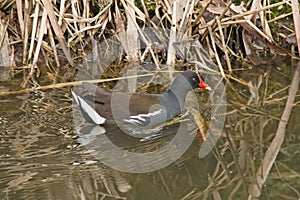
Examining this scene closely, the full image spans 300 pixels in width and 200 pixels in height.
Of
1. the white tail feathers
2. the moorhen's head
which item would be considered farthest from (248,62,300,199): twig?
the white tail feathers

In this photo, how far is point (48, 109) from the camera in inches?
167

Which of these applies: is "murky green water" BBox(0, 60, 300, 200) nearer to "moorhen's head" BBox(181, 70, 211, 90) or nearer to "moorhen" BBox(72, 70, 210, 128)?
"moorhen" BBox(72, 70, 210, 128)

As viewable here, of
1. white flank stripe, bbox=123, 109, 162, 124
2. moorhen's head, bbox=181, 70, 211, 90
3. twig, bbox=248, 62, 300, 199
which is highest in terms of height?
moorhen's head, bbox=181, 70, 211, 90

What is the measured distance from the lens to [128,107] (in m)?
4.07

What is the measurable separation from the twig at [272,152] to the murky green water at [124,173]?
3 centimetres

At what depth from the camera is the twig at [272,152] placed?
129 inches

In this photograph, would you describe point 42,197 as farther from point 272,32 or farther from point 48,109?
point 272,32

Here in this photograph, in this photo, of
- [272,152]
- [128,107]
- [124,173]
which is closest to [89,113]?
[128,107]

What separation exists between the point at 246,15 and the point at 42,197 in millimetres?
2669

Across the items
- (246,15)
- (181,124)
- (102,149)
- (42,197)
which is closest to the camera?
(42,197)

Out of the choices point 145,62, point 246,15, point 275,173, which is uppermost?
point 246,15

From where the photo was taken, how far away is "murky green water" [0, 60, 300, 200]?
320 cm

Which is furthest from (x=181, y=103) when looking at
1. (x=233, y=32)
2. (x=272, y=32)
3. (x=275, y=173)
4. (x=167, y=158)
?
(x=272, y=32)

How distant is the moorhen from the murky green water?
5.5 inches
